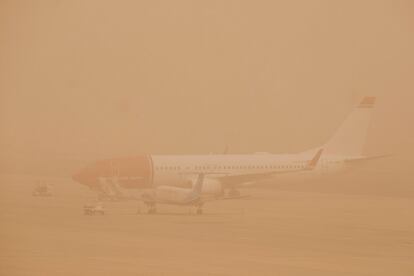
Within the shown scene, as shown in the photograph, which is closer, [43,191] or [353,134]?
[43,191]

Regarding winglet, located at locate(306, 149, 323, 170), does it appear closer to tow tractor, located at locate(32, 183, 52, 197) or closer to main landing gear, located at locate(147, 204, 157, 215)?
main landing gear, located at locate(147, 204, 157, 215)

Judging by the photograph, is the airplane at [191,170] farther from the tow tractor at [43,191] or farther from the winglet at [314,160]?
the tow tractor at [43,191]

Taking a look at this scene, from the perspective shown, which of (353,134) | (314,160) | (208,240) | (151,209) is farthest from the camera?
(353,134)

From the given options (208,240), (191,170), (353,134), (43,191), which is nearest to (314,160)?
(191,170)

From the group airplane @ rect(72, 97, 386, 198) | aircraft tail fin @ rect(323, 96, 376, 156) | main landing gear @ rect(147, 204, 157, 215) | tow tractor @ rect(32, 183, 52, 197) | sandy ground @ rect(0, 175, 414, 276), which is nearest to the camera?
sandy ground @ rect(0, 175, 414, 276)

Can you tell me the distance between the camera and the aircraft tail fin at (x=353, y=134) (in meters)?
70.1

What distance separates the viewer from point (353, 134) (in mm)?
70750

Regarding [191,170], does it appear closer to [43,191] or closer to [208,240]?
[43,191]

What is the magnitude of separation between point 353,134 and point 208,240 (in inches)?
1473

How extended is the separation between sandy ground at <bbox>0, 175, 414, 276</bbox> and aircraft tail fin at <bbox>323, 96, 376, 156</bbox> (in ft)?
42.9

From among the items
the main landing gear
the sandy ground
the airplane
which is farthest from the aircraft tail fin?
the main landing gear

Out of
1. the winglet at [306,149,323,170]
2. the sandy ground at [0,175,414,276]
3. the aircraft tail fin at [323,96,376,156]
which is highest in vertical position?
the aircraft tail fin at [323,96,376,156]

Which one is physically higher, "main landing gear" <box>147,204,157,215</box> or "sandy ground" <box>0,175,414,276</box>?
"main landing gear" <box>147,204,157,215</box>

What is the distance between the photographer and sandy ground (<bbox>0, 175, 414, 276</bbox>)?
92.8 ft
